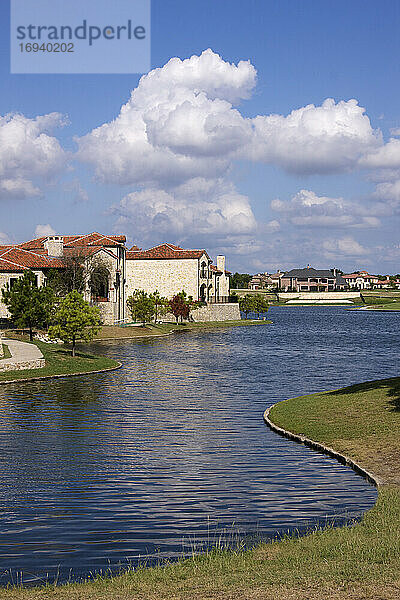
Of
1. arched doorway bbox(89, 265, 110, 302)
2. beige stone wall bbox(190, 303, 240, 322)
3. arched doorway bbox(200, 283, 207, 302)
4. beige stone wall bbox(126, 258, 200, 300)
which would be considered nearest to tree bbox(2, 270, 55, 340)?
arched doorway bbox(89, 265, 110, 302)

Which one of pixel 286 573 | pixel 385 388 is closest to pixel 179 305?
pixel 385 388

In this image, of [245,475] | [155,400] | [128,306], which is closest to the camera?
[245,475]

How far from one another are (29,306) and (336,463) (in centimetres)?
5048

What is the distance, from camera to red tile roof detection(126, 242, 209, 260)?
4892 inches

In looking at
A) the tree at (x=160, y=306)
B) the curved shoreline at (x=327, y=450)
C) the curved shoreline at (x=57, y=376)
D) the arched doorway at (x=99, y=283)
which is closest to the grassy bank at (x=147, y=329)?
the tree at (x=160, y=306)

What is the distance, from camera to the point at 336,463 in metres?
22.5

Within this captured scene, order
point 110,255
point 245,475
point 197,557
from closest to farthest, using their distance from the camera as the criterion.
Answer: point 197,557
point 245,475
point 110,255

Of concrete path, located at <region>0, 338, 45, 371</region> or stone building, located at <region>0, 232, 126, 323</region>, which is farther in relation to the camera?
stone building, located at <region>0, 232, 126, 323</region>

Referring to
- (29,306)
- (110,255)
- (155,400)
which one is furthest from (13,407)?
(110,255)

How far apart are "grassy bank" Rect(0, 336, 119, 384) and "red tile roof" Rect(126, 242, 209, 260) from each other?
65419mm

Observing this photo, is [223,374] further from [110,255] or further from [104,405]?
[110,255]

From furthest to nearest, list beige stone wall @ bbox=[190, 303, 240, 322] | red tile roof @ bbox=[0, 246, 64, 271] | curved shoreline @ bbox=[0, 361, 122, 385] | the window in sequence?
the window → beige stone wall @ bbox=[190, 303, 240, 322] → red tile roof @ bbox=[0, 246, 64, 271] → curved shoreline @ bbox=[0, 361, 122, 385]

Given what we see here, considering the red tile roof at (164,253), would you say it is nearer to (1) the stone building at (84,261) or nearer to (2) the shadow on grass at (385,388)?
(1) the stone building at (84,261)

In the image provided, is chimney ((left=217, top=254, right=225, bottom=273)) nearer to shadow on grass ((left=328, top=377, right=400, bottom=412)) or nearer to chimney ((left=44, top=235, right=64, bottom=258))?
chimney ((left=44, top=235, right=64, bottom=258))
